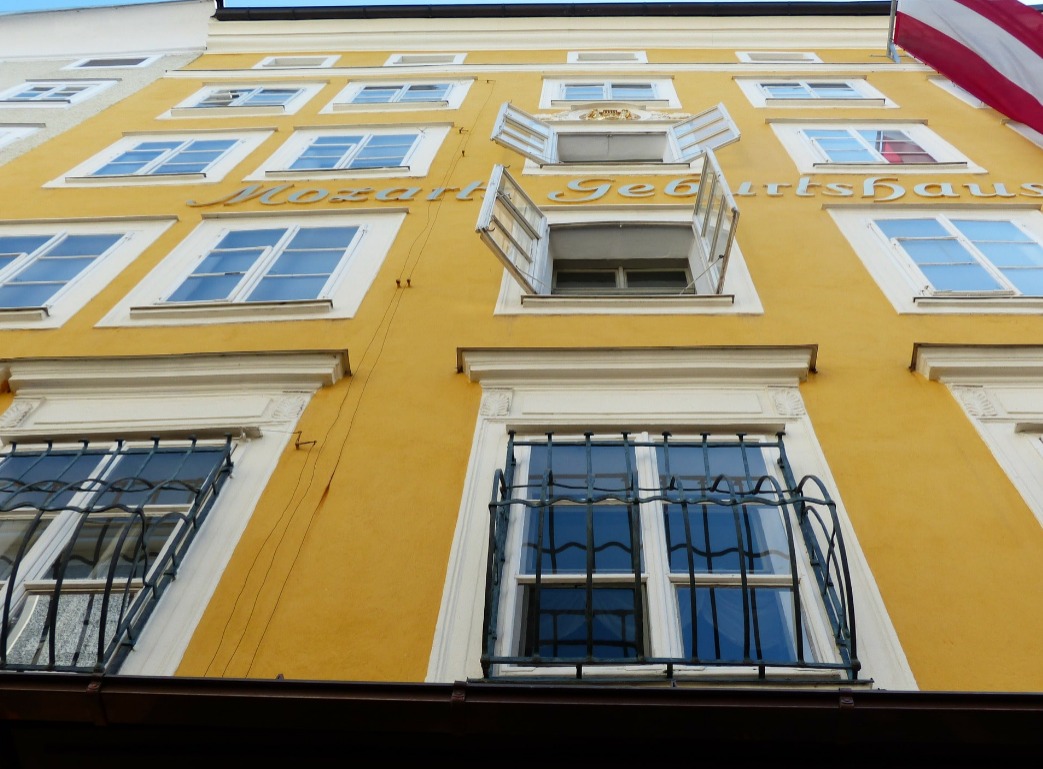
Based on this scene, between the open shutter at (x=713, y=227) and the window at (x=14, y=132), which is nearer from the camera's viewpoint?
the open shutter at (x=713, y=227)

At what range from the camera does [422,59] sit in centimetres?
1712

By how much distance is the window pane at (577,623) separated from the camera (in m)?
4.50

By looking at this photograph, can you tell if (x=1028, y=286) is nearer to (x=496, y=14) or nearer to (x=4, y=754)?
(x=4, y=754)

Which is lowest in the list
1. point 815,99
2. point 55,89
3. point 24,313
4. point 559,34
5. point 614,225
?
point 24,313

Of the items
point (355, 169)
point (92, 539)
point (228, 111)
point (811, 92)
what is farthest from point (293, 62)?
point (92, 539)

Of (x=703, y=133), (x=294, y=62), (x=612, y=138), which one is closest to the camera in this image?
(x=703, y=133)

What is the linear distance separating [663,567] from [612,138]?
934 cm

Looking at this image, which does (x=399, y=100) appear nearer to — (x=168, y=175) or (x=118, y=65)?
(x=168, y=175)

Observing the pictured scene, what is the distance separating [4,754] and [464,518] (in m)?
2.62

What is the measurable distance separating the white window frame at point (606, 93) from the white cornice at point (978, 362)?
8293 mm

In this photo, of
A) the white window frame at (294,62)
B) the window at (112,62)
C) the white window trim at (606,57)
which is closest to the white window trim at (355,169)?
the white window frame at (294,62)

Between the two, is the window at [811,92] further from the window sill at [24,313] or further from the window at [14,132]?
the window at [14,132]

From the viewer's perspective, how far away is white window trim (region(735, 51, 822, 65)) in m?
16.3

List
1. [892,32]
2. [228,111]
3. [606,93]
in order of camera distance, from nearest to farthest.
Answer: [228,111] < [892,32] < [606,93]
